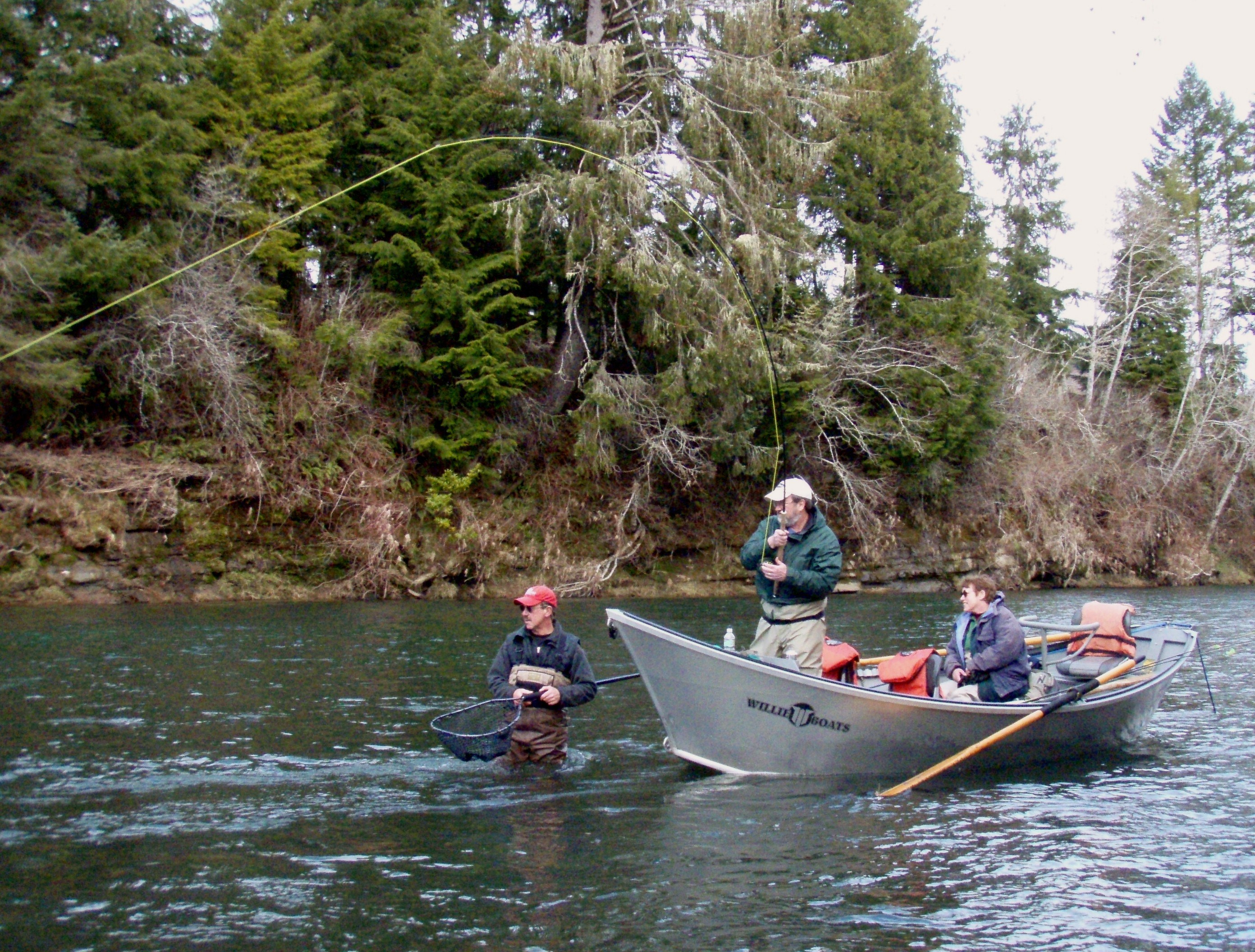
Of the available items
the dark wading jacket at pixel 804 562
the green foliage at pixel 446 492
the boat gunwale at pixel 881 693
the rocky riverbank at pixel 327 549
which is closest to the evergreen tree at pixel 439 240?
the green foliage at pixel 446 492

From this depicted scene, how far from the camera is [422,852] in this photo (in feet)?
18.6

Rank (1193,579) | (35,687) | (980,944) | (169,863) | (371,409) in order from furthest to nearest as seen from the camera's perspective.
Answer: (1193,579) → (371,409) → (35,687) → (169,863) → (980,944)

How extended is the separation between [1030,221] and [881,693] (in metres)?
37.6

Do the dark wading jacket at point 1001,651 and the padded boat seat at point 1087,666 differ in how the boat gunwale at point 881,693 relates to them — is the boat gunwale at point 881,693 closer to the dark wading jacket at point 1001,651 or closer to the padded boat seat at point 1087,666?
the dark wading jacket at point 1001,651

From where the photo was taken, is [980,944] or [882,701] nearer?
[980,944]

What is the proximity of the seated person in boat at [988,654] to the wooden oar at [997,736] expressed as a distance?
15.6 inches

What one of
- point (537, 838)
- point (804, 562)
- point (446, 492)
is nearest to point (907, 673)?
point (804, 562)

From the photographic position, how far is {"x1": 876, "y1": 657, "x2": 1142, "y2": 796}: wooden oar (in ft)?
23.9

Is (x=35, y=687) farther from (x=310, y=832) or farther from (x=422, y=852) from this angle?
(x=422, y=852)

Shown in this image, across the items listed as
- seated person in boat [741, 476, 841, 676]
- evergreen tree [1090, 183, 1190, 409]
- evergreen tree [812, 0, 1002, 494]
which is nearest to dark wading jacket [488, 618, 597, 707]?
seated person in boat [741, 476, 841, 676]

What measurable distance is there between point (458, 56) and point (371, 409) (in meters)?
7.72

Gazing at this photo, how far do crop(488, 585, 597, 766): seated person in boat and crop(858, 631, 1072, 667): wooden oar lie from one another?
2.83 metres

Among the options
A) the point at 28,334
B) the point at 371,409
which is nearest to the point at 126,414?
the point at 28,334

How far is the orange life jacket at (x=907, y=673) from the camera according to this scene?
26.7 feet
